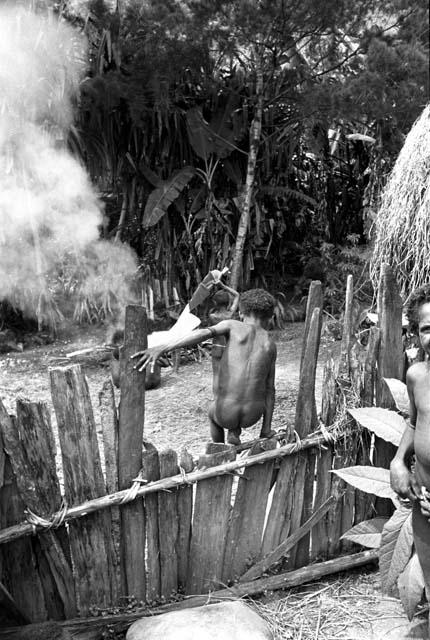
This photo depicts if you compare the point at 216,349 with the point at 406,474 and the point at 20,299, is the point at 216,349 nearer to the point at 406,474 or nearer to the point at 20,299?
the point at 406,474

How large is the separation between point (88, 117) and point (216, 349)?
22.0 feet

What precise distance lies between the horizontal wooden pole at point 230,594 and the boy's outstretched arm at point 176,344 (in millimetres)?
1047

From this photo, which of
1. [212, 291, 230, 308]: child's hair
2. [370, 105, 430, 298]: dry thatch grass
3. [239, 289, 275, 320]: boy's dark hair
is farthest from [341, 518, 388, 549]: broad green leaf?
[212, 291, 230, 308]: child's hair

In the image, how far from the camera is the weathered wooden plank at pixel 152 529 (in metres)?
2.46

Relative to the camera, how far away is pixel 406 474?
2.07 metres

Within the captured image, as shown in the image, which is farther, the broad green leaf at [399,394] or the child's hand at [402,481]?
the broad green leaf at [399,394]

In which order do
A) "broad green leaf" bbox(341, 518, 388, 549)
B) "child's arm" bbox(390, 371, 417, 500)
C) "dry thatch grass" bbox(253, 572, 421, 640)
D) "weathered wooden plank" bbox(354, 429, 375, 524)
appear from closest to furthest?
"child's arm" bbox(390, 371, 417, 500), "dry thatch grass" bbox(253, 572, 421, 640), "broad green leaf" bbox(341, 518, 388, 549), "weathered wooden plank" bbox(354, 429, 375, 524)

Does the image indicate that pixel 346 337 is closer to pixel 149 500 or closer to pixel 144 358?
pixel 144 358

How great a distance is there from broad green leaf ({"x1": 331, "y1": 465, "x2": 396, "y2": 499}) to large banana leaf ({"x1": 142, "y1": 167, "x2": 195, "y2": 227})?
636cm

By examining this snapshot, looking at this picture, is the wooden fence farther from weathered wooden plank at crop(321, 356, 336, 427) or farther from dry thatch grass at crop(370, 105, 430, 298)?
dry thatch grass at crop(370, 105, 430, 298)

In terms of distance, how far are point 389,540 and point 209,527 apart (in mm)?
759

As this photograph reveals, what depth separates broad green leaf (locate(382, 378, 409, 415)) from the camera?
8.77 feet

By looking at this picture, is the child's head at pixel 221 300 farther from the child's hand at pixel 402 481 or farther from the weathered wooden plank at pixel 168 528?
the child's hand at pixel 402 481

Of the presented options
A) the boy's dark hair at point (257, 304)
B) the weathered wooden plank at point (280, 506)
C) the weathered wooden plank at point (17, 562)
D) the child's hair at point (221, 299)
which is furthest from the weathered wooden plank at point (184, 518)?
the child's hair at point (221, 299)
